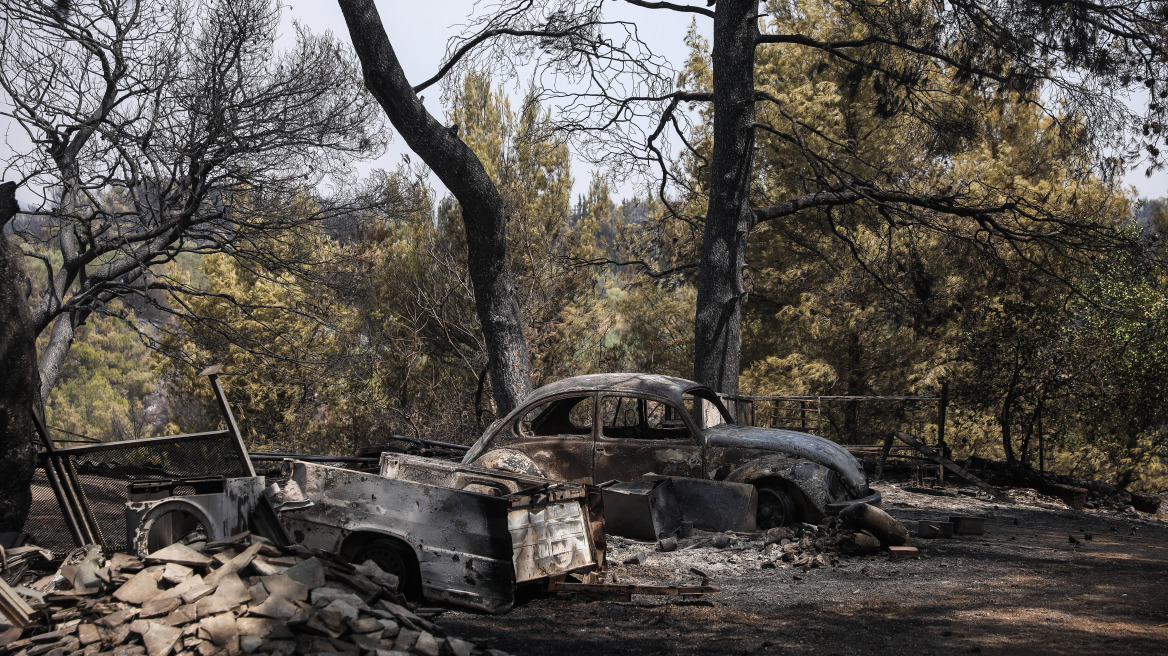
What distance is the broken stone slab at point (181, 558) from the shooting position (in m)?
4.87

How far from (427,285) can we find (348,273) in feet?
32.5

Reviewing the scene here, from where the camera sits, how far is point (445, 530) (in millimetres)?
5844

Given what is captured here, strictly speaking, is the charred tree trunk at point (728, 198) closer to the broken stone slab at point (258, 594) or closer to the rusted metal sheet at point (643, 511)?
the rusted metal sheet at point (643, 511)

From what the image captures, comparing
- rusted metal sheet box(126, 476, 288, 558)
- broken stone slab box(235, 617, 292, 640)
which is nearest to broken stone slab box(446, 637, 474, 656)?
broken stone slab box(235, 617, 292, 640)

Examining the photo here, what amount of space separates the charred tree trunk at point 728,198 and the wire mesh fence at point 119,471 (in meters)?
7.81

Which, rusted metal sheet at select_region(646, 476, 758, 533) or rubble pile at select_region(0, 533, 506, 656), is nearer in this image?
rubble pile at select_region(0, 533, 506, 656)

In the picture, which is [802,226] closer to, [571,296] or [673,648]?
[571,296]

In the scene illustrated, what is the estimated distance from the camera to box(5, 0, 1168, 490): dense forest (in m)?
13.1

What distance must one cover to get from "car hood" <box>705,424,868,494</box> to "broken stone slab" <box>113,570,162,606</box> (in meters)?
5.25

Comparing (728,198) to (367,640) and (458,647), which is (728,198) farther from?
(367,640)

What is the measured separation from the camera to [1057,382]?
13.0 meters

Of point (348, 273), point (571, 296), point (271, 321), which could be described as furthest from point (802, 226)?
point (271, 321)

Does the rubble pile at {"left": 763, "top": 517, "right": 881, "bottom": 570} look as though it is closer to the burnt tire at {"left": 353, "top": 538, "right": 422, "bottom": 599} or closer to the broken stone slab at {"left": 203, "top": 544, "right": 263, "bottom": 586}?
the burnt tire at {"left": 353, "top": 538, "right": 422, "bottom": 599}

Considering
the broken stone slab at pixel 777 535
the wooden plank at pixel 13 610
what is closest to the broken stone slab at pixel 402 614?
the wooden plank at pixel 13 610
